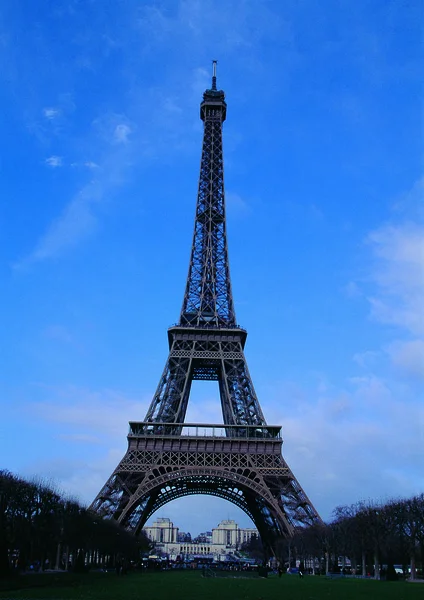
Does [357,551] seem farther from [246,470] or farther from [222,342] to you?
[222,342]

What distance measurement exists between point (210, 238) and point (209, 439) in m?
30.7

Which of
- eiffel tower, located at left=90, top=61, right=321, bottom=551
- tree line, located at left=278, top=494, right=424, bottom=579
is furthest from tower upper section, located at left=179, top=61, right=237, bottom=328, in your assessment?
tree line, located at left=278, top=494, right=424, bottom=579

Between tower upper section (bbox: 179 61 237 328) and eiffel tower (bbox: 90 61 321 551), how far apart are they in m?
0.16

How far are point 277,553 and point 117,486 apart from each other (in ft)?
86.3

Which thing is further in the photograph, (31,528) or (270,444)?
(270,444)

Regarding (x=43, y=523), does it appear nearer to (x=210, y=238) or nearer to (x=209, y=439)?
(x=209, y=439)

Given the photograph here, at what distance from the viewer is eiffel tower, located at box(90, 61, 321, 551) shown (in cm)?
6588

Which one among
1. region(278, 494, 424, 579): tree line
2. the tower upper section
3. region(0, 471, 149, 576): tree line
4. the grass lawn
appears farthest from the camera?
the tower upper section

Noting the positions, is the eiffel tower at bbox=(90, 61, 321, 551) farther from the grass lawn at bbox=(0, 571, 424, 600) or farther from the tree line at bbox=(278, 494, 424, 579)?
the grass lawn at bbox=(0, 571, 424, 600)

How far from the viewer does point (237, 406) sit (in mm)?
74562

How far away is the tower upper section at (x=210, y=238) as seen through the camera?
81312 millimetres

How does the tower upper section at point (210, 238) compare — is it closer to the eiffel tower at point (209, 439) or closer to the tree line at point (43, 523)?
the eiffel tower at point (209, 439)

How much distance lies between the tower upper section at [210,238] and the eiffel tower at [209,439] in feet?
0.52

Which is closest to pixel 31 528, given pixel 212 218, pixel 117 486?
pixel 117 486
